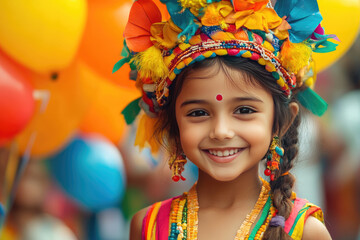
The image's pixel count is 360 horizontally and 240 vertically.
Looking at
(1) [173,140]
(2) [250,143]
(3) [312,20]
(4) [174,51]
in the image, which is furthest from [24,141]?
(3) [312,20]

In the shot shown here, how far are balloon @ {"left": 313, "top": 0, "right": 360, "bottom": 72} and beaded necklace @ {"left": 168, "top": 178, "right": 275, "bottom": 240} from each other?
0.55m

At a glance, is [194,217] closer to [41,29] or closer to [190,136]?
[190,136]

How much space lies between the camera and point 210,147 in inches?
66.7

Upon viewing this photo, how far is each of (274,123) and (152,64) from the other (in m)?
0.44

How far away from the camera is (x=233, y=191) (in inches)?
71.8

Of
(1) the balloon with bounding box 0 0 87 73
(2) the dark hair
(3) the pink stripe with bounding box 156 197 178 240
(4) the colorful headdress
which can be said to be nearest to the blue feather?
(4) the colorful headdress

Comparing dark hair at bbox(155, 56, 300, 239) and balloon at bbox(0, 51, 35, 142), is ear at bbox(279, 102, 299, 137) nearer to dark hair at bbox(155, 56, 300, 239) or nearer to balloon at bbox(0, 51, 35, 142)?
dark hair at bbox(155, 56, 300, 239)

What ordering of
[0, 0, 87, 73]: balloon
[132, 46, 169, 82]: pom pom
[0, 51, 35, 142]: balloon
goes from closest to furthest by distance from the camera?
[132, 46, 169, 82]: pom pom < [0, 0, 87, 73]: balloon < [0, 51, 35, 142]: balloon

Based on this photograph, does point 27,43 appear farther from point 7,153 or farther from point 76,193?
point 76,193

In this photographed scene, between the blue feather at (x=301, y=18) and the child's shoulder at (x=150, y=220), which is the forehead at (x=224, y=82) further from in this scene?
the child's shoulder at (x=150, y=220)

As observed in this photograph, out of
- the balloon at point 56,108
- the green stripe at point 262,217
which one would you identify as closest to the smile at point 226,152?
the green stripe at point 262,217

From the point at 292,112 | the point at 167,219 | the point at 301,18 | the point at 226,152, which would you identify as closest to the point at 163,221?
the point at 167,219

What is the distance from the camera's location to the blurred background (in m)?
2.08

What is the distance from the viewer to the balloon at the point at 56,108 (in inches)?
95.8
